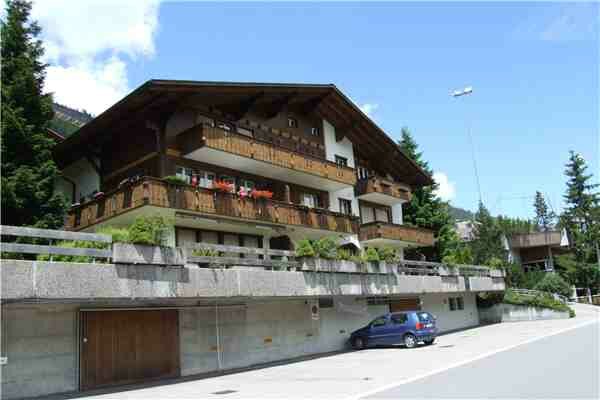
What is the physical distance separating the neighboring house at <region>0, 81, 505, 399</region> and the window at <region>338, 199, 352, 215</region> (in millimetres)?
244

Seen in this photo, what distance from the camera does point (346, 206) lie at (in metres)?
32.2

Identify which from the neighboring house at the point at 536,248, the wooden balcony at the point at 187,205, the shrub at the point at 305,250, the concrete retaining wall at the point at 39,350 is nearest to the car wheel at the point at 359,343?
the wooden balcony at the point at 187,205

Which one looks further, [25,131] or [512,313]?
[512,313]

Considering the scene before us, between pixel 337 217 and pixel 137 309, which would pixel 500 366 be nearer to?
pixel 137 309

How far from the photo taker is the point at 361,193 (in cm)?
3306

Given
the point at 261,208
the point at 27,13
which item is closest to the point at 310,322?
the point at 261,208

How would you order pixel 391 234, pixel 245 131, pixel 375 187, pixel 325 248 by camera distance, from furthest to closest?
pixel 375 187 < pixel 391 234 < pixel 245 131 < pixel 325 248

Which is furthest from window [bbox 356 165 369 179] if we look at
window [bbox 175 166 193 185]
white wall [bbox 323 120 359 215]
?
window [bbox 175 166 193 185]

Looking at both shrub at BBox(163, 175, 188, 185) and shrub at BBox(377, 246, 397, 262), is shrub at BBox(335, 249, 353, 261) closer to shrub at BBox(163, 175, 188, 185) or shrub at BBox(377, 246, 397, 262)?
shrub at BBox(377, 246, 397, 262)

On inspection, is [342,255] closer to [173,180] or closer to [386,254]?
[386,254]

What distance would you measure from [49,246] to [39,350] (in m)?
3.27

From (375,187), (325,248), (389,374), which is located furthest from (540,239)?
(389,374)

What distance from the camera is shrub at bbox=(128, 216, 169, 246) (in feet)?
45.0

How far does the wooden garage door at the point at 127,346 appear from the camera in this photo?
14.6 meters
